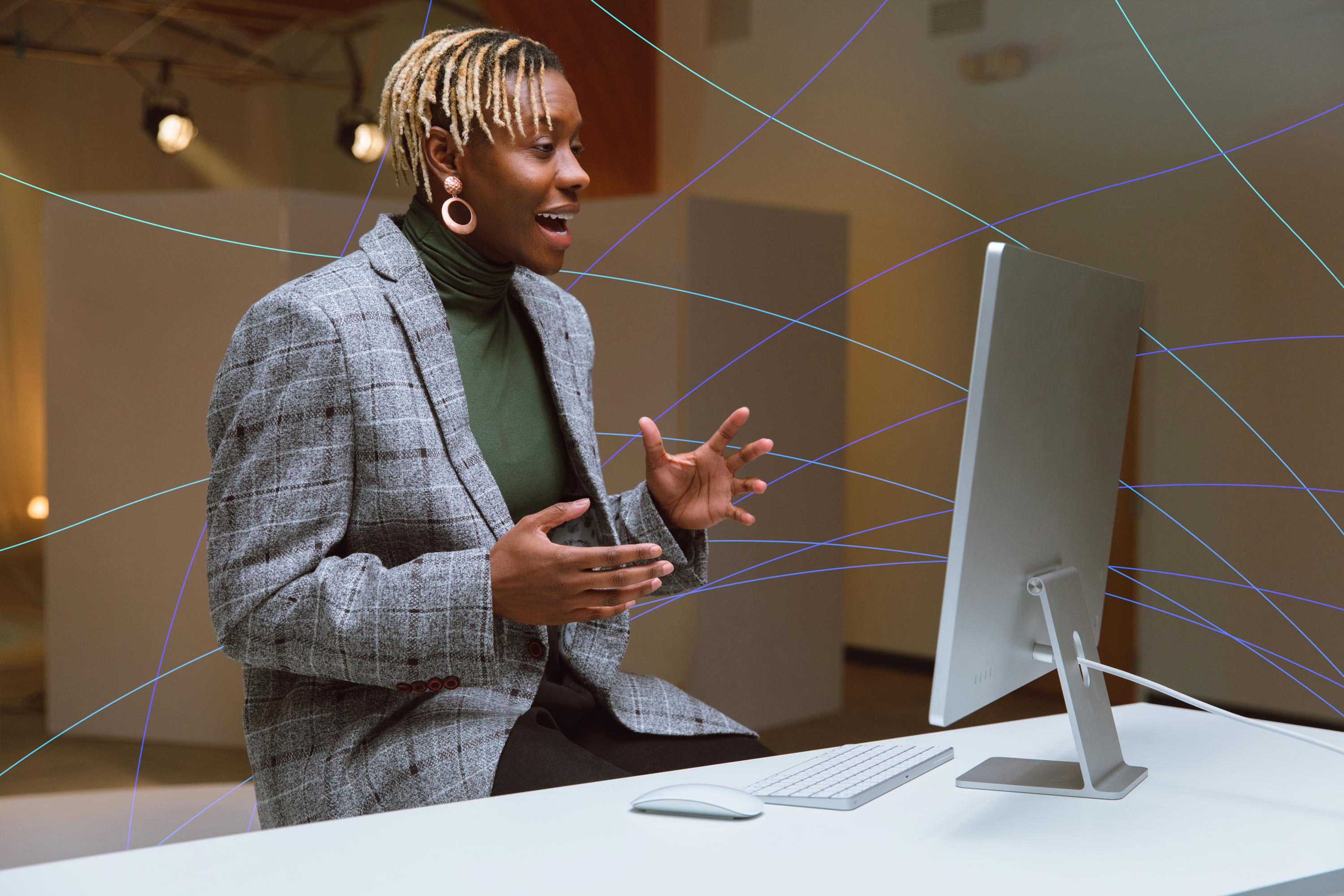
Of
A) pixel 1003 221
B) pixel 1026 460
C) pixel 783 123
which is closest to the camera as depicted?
pixel 1026 460

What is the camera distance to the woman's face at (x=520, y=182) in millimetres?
1644

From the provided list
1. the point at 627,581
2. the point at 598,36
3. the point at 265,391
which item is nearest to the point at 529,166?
the point at 265,391

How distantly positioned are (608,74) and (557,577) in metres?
3.61

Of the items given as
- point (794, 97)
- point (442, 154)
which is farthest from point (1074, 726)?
point (794, 97)

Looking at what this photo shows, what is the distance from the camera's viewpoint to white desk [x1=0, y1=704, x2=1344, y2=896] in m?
0.91

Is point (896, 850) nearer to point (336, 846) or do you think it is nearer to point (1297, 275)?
point (336, 846)

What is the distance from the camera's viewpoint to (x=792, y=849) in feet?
3.26

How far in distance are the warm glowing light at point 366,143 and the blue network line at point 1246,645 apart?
3.59 m

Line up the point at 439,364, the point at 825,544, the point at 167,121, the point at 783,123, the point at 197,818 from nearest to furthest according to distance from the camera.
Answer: the point at 439,364 < the point at 197,818 < the point at 825,544 < the point at 783,123 < the point at 167,121

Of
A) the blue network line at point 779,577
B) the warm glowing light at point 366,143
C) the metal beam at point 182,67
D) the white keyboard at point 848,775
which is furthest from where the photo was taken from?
the metal beam at point 182,67

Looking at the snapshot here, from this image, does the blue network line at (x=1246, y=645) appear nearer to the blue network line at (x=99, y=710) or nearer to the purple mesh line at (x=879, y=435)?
the purple mesh line at (x=879, y=435)

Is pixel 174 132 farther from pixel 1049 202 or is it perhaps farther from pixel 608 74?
pixel 1049 202

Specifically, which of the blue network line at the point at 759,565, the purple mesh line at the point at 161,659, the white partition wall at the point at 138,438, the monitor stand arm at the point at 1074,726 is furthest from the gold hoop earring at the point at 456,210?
the purple mesh line at the point at 161,659

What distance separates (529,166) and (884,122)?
360 cm
